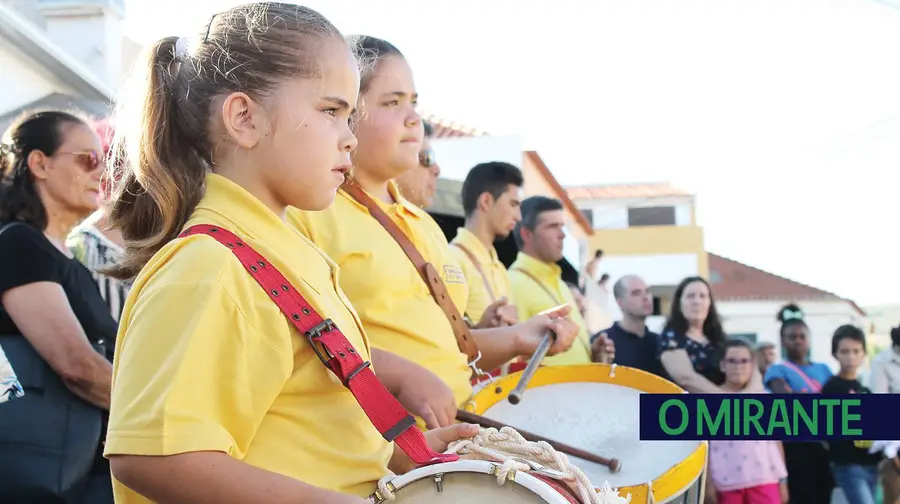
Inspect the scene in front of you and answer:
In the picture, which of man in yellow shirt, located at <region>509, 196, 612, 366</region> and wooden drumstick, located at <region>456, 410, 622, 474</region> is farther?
man in yellow shirt, located at <region>509, 196, 612, 366</region>

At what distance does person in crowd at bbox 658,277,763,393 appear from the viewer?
17.1 feet

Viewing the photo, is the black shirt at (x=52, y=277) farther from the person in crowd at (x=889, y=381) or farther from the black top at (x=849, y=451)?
the person in crowd at (x=889, y=381)

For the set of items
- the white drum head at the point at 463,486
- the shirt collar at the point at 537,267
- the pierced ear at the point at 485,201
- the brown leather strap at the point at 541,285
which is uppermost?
the pierced ear at the point at 485,201

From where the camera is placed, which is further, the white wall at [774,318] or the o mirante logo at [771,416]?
the white wall at [774,318]

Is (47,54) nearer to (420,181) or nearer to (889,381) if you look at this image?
(420,181)

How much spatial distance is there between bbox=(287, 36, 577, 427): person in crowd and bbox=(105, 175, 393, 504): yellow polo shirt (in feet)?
1.74

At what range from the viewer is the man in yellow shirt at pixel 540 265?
204 inches

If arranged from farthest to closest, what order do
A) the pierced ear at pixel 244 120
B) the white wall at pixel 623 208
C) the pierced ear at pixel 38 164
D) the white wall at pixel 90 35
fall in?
the white wall at pixel 623 208 → the white wall at pixel 90 35 → the pierced ear at pixel 38 164 → the pierced ear at pixel 244 120

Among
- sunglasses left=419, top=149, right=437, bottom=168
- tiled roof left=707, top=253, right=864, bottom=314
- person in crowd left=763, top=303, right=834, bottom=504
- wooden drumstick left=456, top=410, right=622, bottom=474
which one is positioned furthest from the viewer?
tiled roof left=707, top=253, right=864, bottom=314

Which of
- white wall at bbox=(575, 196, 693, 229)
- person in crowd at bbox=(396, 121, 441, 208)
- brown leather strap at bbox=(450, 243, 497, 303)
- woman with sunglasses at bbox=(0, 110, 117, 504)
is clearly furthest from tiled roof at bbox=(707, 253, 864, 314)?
woman with sunglasses at bbox=(0, 110, 117, 504)

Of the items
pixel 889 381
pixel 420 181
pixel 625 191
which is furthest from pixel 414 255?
pixel 625 191

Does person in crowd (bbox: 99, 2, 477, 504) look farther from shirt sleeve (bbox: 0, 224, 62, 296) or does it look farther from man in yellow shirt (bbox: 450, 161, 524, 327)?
man in yellow shirt (bbox: 450, 161, 524, 327)

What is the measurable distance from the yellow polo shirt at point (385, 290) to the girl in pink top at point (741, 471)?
275cm

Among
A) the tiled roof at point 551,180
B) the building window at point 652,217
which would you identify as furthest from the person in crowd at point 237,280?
the building window at point 652,217
